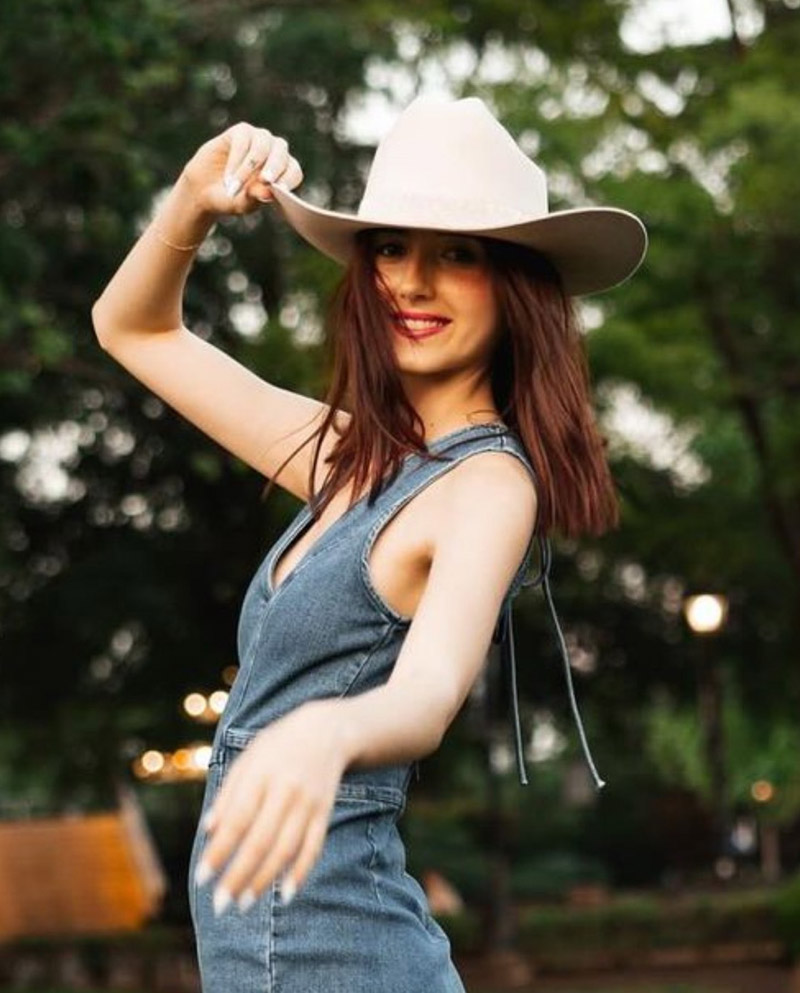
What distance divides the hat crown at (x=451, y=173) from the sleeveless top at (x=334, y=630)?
0.29 m

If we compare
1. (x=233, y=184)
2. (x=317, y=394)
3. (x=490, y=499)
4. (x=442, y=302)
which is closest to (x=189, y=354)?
(x=233, y=184)

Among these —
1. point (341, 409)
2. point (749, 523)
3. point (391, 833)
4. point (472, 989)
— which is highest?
point (341, 409)

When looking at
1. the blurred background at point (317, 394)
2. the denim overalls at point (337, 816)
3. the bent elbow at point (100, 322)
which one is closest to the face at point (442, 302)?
the denim overalls at point (337, 816)

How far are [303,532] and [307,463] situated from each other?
0.22 metres

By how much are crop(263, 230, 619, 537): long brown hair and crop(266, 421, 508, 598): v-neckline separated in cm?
2

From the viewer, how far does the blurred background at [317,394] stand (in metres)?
20.2

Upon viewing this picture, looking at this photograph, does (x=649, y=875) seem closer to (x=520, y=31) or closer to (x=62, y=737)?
(x=62, y=737)

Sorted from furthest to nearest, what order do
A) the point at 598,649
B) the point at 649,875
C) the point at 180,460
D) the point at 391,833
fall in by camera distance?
the point at 649,875 < the point at 598,649 < the point at 180,460 < the point at 391,833

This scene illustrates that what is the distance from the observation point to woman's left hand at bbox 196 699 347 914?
2.19 meters

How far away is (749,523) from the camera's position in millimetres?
27344

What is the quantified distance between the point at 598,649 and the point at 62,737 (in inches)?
330

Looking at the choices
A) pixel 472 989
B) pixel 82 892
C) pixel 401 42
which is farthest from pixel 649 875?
pixel 401 42

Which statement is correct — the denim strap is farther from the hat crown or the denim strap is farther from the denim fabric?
the hat crown

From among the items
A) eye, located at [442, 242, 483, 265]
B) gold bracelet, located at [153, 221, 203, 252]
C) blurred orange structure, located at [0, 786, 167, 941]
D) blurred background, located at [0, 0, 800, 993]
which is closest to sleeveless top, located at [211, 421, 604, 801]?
eye, located at [442, 242, 483, 265]
